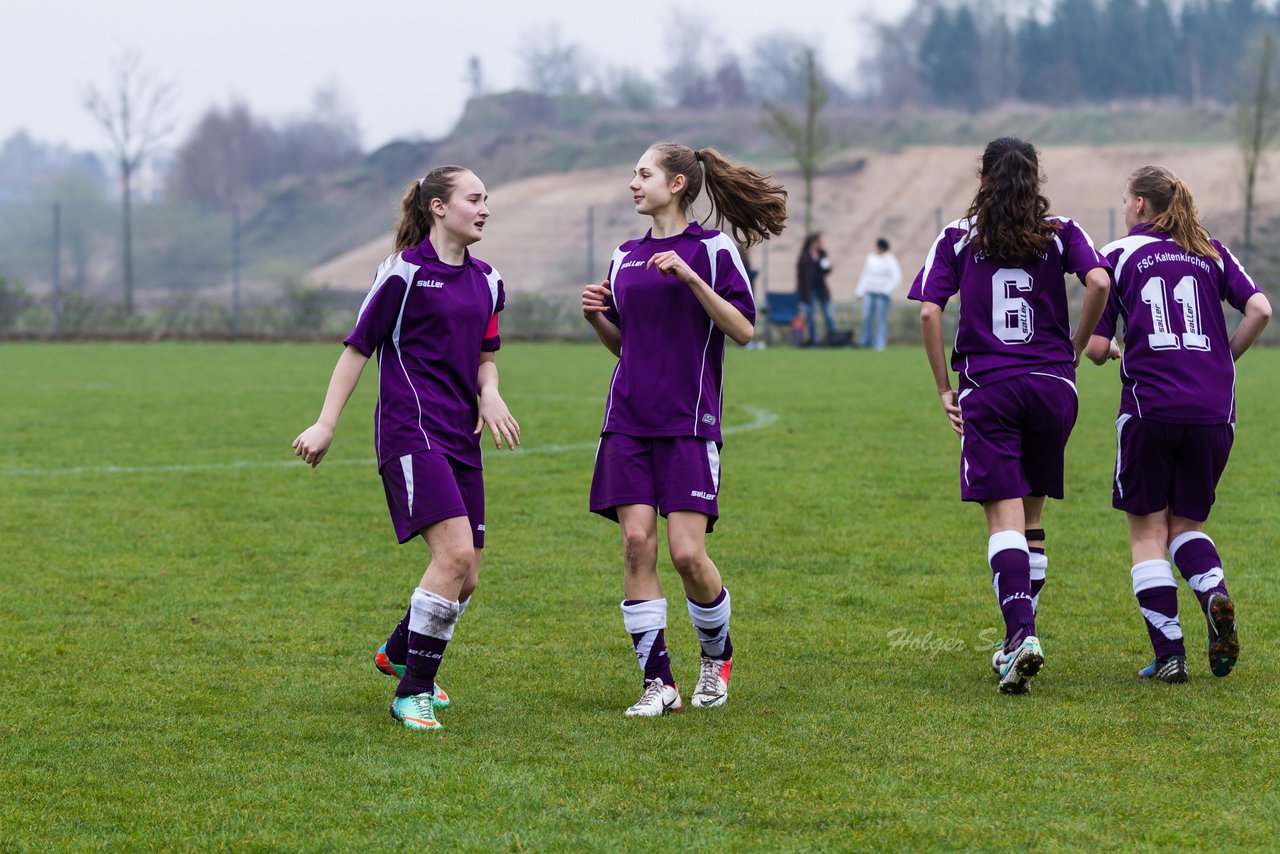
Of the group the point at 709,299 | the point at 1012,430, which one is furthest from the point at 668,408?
the point at 1012,430

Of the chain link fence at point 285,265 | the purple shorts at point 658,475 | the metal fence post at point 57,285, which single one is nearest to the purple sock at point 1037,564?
the purple shorts at point 658,475

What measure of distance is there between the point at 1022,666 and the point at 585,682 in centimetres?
145

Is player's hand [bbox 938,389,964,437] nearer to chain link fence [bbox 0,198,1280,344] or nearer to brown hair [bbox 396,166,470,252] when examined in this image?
brown hair [bbox 396,166,470,252]

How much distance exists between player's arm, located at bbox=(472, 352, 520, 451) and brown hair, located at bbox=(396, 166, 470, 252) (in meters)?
0.45

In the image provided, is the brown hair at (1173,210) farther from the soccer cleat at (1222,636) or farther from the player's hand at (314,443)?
the player's hand at (314,443)

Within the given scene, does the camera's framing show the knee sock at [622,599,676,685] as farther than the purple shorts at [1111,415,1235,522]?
No

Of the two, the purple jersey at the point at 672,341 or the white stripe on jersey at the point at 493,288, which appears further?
the white stripe on jersey at the point at 493,288

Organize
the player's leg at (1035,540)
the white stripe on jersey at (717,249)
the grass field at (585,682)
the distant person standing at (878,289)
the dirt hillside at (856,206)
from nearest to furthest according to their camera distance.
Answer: the grass field at (585,682), the white stripe on jersey at (717,249), the player's leg at (1035,540), the distant person standing at (878,289), the dirt hillside at (856,206)

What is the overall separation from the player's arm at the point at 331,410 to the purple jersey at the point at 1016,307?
6.16 feet

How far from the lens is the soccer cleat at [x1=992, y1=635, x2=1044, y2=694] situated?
4.92 metres

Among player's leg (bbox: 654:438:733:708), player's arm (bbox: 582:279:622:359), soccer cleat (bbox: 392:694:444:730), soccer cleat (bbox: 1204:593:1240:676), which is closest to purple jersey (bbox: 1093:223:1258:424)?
soccer cleat (bbox: 1204:593:1240:676)

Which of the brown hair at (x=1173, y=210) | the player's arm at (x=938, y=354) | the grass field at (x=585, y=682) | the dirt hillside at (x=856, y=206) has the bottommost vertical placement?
the grass field at (x=585, y=682)

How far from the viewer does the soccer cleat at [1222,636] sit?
16.7 ft

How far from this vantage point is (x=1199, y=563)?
17.7ft
